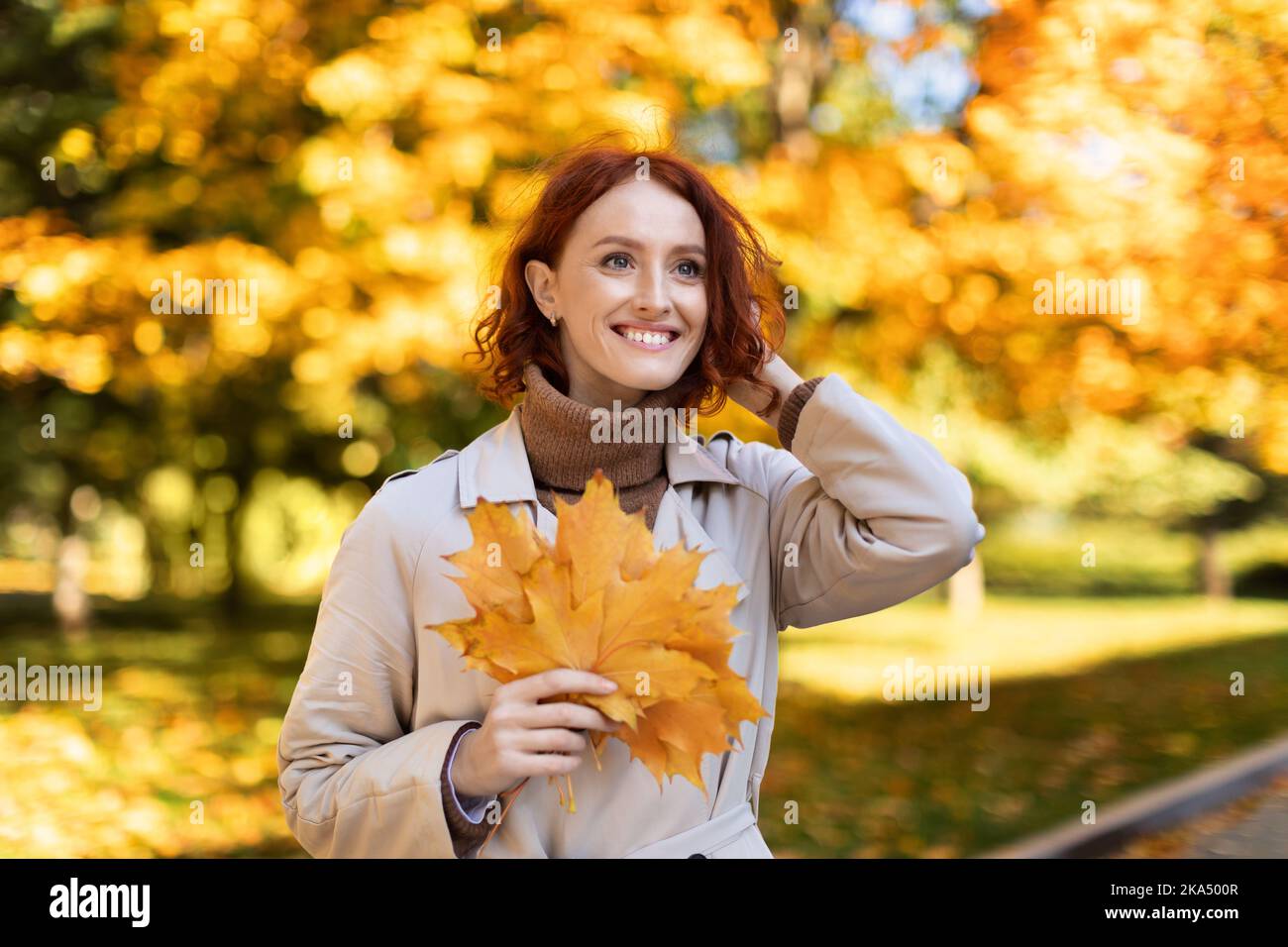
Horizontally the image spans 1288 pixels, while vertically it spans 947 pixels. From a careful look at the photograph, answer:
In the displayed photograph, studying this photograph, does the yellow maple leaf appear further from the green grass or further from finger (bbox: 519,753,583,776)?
the green grass

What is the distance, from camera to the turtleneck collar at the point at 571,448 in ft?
6.23

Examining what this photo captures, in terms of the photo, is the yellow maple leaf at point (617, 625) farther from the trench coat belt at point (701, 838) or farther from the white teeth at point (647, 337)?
the white teeth at point (647, 337)

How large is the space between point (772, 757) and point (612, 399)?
6.55 m

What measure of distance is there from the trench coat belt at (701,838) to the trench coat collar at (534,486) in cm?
36

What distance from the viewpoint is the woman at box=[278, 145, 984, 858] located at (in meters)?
1.77

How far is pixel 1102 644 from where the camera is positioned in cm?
1552

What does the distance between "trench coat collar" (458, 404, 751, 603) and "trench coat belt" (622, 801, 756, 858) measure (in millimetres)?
355

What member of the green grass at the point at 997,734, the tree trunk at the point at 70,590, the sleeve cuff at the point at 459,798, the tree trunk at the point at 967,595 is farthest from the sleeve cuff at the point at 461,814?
the tree trunk at the point at 967,595

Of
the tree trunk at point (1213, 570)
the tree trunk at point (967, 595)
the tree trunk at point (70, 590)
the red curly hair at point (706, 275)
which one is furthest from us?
the tree trunk at point (1213, 570)

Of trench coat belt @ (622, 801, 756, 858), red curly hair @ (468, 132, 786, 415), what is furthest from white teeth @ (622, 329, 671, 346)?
trench coat belt @ (622, 801, 756, 858)

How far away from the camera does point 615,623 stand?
1.56m

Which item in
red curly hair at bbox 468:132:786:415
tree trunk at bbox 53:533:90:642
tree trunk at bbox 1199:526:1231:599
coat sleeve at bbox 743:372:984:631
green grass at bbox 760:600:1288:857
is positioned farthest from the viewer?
tree trunk at bbox 1199:526:1231:599

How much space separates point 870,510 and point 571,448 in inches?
19.3
